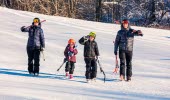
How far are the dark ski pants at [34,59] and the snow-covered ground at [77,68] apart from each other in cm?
26

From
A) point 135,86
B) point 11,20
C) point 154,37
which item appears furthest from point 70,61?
point 11,20

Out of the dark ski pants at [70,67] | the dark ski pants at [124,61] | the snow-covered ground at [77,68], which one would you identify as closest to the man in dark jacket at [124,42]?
the dark ski pants at [124,61]

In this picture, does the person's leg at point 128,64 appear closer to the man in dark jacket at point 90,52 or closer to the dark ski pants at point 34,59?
the man in dark jacket at point 90,52

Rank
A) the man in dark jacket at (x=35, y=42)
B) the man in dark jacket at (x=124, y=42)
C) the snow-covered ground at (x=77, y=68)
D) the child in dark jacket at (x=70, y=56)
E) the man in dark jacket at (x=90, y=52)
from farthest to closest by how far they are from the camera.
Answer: the man in dark jacket at (x=35, y=42) < the child in dark jacket at (x=70, y=56) < the man in dark jacket at (x=124, y=42) < the man in dark jacket at (x=90, y=52) < the snow-covered ground at (x=77, y=68)

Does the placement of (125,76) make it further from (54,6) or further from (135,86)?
(54,6)

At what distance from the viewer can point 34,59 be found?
49.1 ft

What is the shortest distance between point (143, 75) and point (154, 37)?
12515 mm

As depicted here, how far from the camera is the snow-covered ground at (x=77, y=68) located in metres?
11.7

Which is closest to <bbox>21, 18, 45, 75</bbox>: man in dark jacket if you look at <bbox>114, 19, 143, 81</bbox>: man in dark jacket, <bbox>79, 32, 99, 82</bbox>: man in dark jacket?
<bbox>79, 32, 99, 82</bbox>: man in dark jacket

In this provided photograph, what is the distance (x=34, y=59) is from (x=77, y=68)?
2761 millimetres

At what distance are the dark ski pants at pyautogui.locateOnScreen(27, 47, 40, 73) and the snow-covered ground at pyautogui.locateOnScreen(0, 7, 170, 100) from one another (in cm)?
26

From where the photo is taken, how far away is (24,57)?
1975 cm

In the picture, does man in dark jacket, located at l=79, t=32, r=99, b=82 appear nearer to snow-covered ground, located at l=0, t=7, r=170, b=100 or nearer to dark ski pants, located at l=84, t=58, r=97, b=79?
dark ski pants, located at l=84, t=58, r=97, b=79

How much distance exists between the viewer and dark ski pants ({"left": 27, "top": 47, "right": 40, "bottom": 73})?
14883 mm
